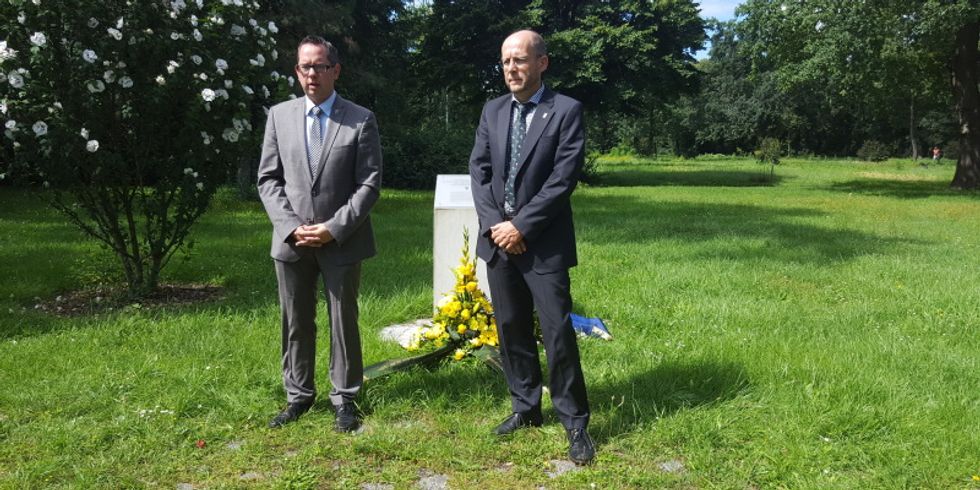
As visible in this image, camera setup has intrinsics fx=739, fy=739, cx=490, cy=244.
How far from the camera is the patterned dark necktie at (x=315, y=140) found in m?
3.98

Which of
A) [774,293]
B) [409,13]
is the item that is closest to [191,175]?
[774,293]

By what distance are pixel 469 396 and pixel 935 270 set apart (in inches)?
290

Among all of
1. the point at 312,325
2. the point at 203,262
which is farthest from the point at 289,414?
the point at 203,262

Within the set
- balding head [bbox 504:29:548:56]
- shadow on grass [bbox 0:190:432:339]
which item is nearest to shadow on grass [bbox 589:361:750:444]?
balding head [bbox 504:29:548:56]

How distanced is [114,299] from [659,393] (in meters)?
5.43

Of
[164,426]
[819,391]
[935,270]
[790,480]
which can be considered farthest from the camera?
[935,270]

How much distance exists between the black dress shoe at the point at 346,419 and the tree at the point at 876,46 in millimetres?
21845

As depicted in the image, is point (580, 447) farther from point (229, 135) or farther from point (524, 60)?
point (229, 135)

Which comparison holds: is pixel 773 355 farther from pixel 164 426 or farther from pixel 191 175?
pixel 191 175

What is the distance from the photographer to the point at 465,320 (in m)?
5.35

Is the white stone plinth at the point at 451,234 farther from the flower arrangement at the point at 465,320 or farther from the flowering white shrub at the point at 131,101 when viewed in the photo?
the flowering white shrub at the point at 131,101

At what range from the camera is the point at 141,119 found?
669 centimetres

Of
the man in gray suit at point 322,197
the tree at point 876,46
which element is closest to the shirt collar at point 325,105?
Answer: the man in gray suit at point 322,197

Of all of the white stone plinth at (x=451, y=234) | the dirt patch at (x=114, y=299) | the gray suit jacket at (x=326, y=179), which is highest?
the gray suit jacket at (x=326, y=179)
